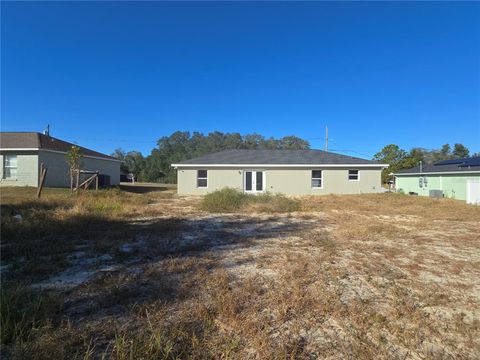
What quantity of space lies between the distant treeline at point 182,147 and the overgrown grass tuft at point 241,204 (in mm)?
33787

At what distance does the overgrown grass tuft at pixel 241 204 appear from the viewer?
41.3ft

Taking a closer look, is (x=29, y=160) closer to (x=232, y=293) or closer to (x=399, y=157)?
(x=232, y=293)

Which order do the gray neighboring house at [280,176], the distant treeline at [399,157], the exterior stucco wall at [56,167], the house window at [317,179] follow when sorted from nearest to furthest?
the exterior stucco wall at [56,167] → the gray neighboring house at [280,176] → the house window at [317,179] → the distant treeline at [399,157]

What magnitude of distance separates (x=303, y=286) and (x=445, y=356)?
5.83 ft

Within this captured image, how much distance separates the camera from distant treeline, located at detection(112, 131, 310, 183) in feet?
165

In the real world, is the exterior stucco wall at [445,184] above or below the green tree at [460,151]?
below

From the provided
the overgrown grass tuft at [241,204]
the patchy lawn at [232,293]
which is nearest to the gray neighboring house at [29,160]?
the overgrown grass tuft at [241,204]

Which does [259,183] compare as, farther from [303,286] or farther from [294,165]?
[303,286]

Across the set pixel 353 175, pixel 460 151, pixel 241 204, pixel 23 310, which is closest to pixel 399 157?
pixel 460 151

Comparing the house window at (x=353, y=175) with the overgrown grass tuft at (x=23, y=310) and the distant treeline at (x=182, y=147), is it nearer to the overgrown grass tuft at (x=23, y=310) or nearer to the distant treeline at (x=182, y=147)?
the overgrown grass tuft at (x=23, y=310)

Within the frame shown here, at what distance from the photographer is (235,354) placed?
2.60m

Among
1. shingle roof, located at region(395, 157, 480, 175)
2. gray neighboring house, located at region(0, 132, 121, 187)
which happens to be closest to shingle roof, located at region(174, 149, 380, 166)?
shingle roof, located at region(395, 157, 480, 175)

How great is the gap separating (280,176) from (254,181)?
186 centimetres

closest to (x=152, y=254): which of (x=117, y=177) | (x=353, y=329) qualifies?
(x=353, y=329)
